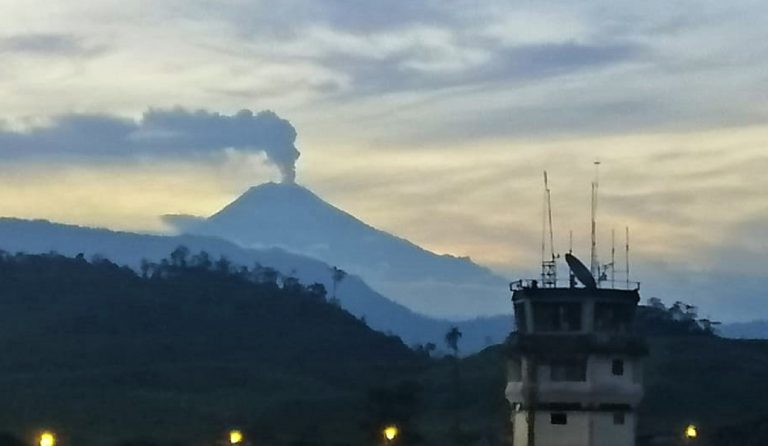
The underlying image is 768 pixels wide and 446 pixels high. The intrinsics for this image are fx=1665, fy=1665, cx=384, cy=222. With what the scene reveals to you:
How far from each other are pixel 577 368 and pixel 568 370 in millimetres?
362

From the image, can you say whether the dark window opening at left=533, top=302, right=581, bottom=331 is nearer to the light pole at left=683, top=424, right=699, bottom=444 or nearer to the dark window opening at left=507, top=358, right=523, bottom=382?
the dark window opening at left=507, top=358, right=523, bottom=382

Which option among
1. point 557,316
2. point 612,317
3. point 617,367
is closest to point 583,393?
point 617,367

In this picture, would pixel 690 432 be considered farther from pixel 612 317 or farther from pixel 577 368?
pixel 577 368

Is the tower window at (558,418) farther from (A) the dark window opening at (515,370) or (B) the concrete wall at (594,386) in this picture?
(A) the dark window opening at (515,370)

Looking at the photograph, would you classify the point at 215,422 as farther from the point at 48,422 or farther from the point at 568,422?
the point at 568,422

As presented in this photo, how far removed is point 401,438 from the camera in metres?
117

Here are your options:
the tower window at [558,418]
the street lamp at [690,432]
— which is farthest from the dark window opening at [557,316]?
the street lamp at [690,432]

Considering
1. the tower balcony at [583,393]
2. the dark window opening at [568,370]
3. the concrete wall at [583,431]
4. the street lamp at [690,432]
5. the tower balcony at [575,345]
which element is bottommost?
the concrete wall at [583,431]

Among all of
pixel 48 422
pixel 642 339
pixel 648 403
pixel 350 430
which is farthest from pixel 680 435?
pixel 642 339

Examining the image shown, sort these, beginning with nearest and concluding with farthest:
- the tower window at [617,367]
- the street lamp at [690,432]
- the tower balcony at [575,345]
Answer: the tower balcony at [575,345] < the tower window at [617,367] < the street lamp at [690,432]

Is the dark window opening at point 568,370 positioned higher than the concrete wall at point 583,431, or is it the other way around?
the dark window opening at point 568,370

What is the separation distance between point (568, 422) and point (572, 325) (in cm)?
363

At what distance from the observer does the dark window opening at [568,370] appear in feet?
201

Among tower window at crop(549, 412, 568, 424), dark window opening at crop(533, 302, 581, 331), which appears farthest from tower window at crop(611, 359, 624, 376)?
tower window at crop(549, 412, 568, 424)
